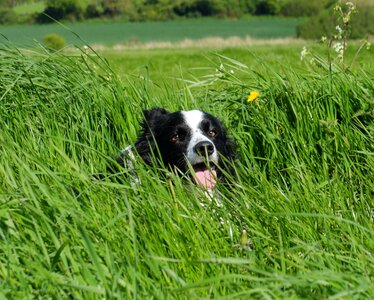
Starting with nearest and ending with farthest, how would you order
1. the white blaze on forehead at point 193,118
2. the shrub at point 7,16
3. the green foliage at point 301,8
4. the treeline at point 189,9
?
1. the white blaze on forehead at point 193,118
2. the shrub at point 7,16
3. the treeline at point 189,9
4. the green foliage at point 301,8

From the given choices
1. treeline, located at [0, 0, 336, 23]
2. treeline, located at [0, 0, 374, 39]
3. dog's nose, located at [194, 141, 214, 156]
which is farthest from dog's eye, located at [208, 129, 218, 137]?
treeline, located at [0, 0, 336, 23]

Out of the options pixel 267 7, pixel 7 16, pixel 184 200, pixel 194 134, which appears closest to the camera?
pixel 184 200

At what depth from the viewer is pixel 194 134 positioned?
468 cm

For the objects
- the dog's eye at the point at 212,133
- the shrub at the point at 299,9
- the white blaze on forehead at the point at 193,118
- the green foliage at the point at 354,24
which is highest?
the white blaze on forehead at the point at 193,118

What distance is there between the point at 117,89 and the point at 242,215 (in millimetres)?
2243

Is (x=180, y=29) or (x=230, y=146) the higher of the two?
(x=230, y=146)

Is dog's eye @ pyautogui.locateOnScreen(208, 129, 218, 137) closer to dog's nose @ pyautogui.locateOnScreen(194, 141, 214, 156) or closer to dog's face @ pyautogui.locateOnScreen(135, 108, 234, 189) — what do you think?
dog's face @ pyautogui.locateOnScreen(135, 108, 234, 189)

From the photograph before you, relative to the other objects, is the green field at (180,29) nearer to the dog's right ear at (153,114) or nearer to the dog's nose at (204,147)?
the dog's right ear at (153,114)

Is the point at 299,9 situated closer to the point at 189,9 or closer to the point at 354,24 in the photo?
the point at 189,9

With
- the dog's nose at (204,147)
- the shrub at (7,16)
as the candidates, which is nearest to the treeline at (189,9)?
the shrub at (7,16)

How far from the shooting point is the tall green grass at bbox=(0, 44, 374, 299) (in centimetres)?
262

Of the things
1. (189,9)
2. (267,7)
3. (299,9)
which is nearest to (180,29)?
(189,9)

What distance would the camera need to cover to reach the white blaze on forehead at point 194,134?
4527 millimetres

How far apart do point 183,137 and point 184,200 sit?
1.39 m
